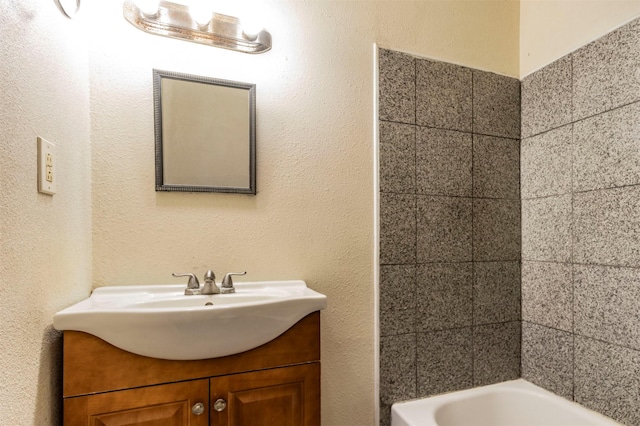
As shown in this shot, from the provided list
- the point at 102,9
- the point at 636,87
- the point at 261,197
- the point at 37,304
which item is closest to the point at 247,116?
the point at 261,197

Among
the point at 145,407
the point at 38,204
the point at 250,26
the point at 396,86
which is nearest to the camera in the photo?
the point at 38,204

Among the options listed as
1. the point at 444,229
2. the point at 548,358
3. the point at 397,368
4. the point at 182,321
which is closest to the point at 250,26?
the point at 182,321

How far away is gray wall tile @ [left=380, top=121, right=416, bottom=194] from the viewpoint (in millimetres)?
1487

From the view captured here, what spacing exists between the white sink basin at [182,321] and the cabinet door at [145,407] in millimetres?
99

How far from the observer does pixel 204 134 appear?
1.28m

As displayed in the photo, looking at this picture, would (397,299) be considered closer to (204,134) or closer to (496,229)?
(496,229)

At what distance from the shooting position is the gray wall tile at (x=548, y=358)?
4.84ft

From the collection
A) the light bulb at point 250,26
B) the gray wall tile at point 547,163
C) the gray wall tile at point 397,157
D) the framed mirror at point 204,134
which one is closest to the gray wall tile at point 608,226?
the gray wall tile at point 547,163

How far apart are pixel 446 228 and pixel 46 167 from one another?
1.47 metres

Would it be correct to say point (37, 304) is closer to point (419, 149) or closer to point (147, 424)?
point (147, 424)

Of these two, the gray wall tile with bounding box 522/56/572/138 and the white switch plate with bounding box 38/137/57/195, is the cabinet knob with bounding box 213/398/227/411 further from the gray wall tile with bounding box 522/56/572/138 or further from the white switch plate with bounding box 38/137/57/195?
the gray wall tile with bounding box 522/56/572/138

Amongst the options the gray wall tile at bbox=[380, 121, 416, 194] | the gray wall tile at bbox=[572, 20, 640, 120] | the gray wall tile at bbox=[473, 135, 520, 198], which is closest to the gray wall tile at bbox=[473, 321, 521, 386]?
the gray wall tile at bbox=[473, 135, 520, 198]

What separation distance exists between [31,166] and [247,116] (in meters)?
0.70

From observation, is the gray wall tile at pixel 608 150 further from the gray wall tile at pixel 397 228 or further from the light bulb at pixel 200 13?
the light bulb at pixel 200 13
